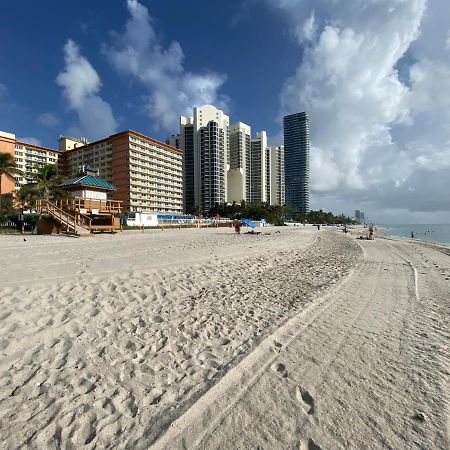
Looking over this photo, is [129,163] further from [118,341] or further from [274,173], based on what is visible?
[274,173]

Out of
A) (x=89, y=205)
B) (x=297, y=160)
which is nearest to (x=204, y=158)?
(x=297, y=160)

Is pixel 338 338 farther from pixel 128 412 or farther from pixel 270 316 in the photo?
pixel 128 412

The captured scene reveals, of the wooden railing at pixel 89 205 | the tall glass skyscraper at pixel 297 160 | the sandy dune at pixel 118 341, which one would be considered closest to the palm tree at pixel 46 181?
the wooden railing at pixel 89 205

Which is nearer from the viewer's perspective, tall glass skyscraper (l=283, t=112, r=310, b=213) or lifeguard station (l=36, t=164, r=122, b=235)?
lifeguard station (l=36, t=164, r=122, b=235)

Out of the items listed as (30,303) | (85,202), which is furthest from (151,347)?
(85,202)

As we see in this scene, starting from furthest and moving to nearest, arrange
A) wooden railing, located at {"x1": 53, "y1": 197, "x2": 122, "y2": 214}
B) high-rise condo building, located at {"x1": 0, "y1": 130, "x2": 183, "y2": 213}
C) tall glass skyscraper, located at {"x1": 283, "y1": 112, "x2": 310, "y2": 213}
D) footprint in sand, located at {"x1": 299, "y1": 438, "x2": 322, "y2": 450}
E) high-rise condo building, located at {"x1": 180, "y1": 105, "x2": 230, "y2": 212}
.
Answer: tall glass skyscraper, located at {"x1": 283, "y1": 112, "x2": 310, "y2": 213} → high-rise condo building, located at {"x1": 180, "y1": 105, "x2": 230, "y2": 212} → high-rise condo building, located at {"x1": 0, "y1": 130, "x2": 183, "y2": 213} → wooden railing, located at {"x1": 53, "y1": 197, "x2": 122, "y2": 214} → footprint in sand, located at {"x1": 299, "y1": 438, "x2": 322, "y2": 450}

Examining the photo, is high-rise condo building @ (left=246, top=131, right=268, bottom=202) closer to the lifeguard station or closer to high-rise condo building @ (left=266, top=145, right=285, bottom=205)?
high-rise condo building @ (left=266, top=145, right=285, bottom=205)

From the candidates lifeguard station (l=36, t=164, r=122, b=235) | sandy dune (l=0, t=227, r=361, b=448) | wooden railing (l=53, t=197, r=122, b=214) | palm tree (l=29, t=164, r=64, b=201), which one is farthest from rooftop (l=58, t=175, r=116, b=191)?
sandy dune (l=0, t=227, r=361, b=448)

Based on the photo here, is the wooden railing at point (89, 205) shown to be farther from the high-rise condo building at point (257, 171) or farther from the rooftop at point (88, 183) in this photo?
the high-rise condo building at point (257, 171)

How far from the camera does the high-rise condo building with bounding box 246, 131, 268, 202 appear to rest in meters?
151

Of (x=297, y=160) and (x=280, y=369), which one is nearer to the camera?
A: (x=280, y=369)

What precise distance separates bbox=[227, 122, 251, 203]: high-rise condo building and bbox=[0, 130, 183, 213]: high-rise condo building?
44836 mm

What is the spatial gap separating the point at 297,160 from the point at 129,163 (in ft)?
419

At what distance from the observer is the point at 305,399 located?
117 inches
